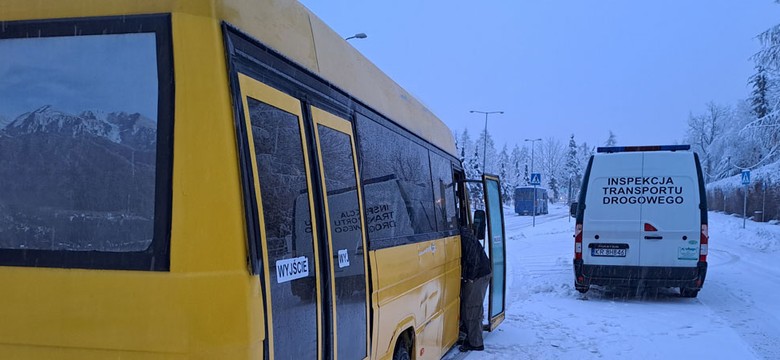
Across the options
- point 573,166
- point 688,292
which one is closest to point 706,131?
point 573,166

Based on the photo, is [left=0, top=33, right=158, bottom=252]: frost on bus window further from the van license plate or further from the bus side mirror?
the van license plate

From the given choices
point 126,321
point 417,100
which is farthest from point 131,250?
point 417,100

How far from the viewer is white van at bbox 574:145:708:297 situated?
1022cm

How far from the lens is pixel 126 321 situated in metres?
2.21

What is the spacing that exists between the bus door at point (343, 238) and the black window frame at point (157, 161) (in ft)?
3.23

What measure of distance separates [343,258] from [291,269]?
2.17 feet

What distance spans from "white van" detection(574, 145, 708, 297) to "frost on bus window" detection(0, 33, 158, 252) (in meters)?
9.64

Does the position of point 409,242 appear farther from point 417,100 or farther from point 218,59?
point 218,59

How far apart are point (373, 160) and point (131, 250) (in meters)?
2.25

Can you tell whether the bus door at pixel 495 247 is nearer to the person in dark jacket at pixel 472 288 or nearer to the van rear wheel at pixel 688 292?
the person in dark jacket at pixel 472 288

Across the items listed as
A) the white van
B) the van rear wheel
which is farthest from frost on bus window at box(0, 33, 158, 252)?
the van rear wheel

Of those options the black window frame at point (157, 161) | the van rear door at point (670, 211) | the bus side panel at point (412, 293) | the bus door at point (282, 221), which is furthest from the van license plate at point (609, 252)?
the black window frame at point (157, 161)

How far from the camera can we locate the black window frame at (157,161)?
2.26 metres

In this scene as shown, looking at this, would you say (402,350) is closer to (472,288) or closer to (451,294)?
(451,294)
